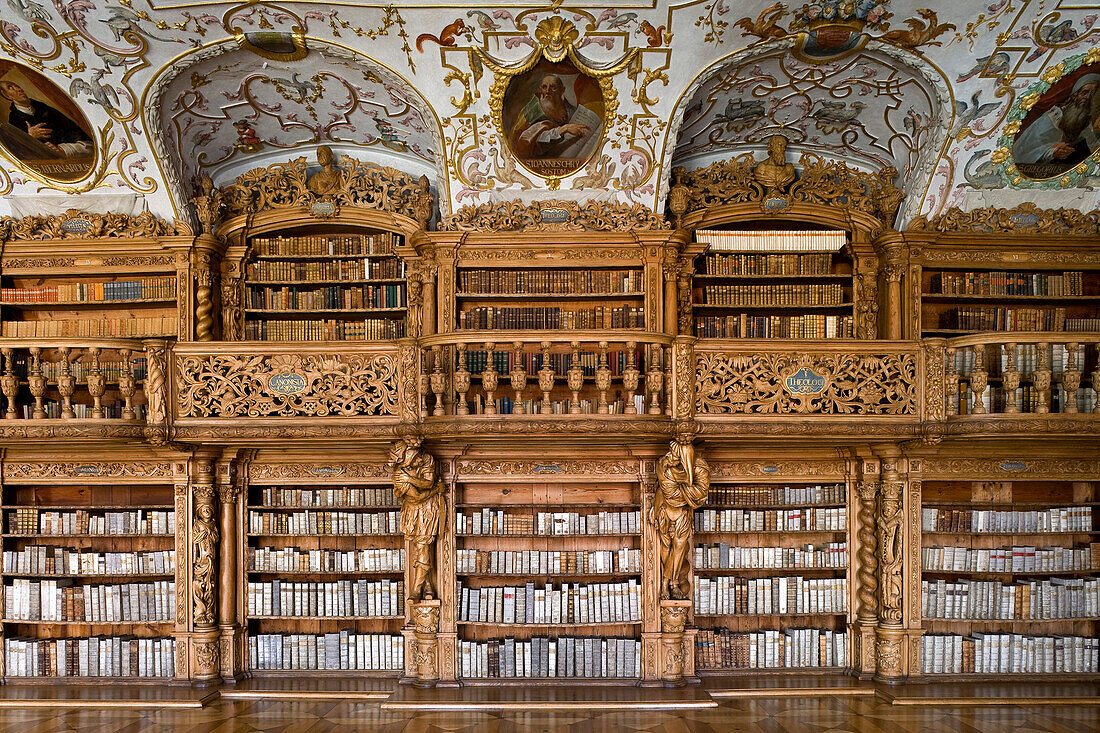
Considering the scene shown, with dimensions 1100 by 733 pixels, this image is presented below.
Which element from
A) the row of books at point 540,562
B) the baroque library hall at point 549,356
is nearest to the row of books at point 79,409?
the baroque library hall at point 549,356

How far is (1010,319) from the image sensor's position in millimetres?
6547

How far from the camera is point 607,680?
6207mm

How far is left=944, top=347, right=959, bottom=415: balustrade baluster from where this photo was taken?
5.77 m

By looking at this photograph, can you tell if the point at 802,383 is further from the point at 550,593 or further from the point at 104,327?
the point at 104,327

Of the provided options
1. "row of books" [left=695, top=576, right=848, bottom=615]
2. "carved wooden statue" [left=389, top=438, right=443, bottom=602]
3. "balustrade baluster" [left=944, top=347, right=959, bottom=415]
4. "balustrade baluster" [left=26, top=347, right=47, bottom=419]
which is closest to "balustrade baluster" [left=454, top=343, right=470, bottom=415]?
"carved wooden statue" [left=389, top=438, right=443, bottom=602]

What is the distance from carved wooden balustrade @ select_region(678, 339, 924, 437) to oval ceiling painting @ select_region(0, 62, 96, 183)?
5.05m

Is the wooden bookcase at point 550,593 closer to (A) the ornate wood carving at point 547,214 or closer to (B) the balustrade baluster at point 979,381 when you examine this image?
(A) the ornate wood carving at point 547,214

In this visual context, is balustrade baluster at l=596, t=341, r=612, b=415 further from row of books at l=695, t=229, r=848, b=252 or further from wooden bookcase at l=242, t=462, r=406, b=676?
wooden bookcase at l=242, t=462, r=406, b=676

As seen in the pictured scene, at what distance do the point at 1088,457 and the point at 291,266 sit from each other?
661cm

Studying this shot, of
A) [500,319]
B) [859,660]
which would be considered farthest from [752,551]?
[500,319]

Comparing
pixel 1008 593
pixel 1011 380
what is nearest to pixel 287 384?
pixel 1011 380

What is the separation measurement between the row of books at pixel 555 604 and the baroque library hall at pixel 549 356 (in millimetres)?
32

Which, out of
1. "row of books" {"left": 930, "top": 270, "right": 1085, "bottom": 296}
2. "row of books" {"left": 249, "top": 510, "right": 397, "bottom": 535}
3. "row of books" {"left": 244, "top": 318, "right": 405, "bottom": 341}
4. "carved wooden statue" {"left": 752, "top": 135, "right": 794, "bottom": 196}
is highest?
"carved wooden statue" {"left": 752, "top": 135, "right": 794, "bottom": 196}

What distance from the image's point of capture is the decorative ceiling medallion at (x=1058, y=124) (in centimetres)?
605
